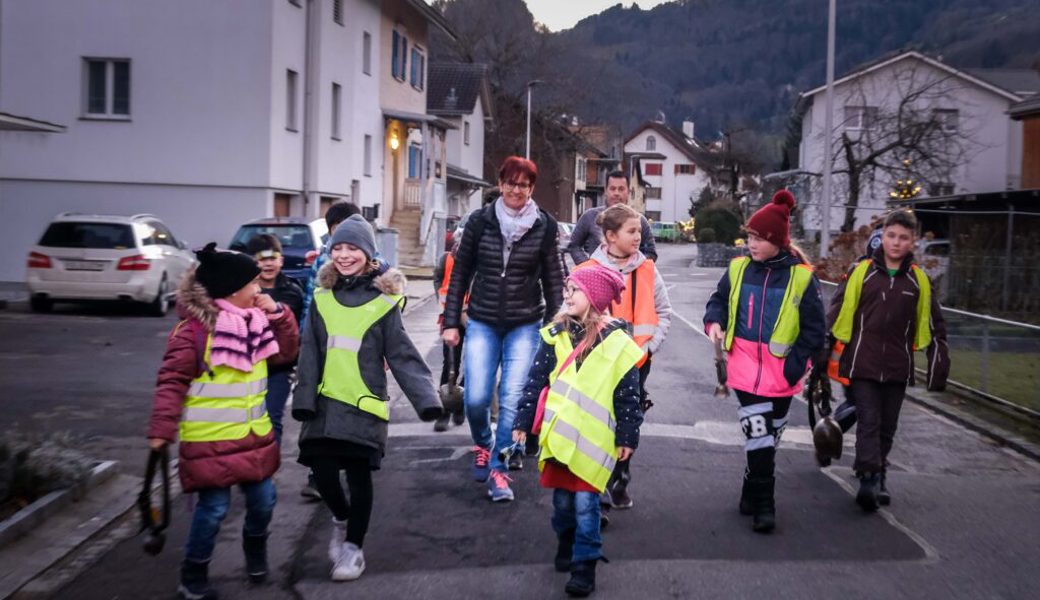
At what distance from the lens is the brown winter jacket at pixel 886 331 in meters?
6.73

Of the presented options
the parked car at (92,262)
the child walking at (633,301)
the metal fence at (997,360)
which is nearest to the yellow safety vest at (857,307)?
the child walking at (633,301)

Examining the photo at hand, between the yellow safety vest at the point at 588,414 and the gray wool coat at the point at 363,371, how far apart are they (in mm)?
583

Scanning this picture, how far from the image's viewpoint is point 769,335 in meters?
6.30

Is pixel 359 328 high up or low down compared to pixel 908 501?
up

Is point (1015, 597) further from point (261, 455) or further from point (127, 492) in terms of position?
point (127, 492)

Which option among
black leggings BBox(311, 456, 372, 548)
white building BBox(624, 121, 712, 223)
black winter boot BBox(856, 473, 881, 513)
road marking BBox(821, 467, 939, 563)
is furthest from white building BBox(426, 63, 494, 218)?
white building BBox(624, 121, 712, 223)

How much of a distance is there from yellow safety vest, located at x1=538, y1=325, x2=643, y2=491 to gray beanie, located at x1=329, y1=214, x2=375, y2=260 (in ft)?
3.59

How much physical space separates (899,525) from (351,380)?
3.24m

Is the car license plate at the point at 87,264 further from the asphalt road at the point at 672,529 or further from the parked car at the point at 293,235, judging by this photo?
the asphalt road at the point at 672,529

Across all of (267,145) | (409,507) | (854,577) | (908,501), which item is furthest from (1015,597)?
(267,145)

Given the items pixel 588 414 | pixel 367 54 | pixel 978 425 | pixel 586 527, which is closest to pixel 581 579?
pixel 586 527

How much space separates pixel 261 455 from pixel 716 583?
211 centimetres

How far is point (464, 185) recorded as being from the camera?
179ft

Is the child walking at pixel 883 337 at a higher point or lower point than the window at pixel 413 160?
lower
